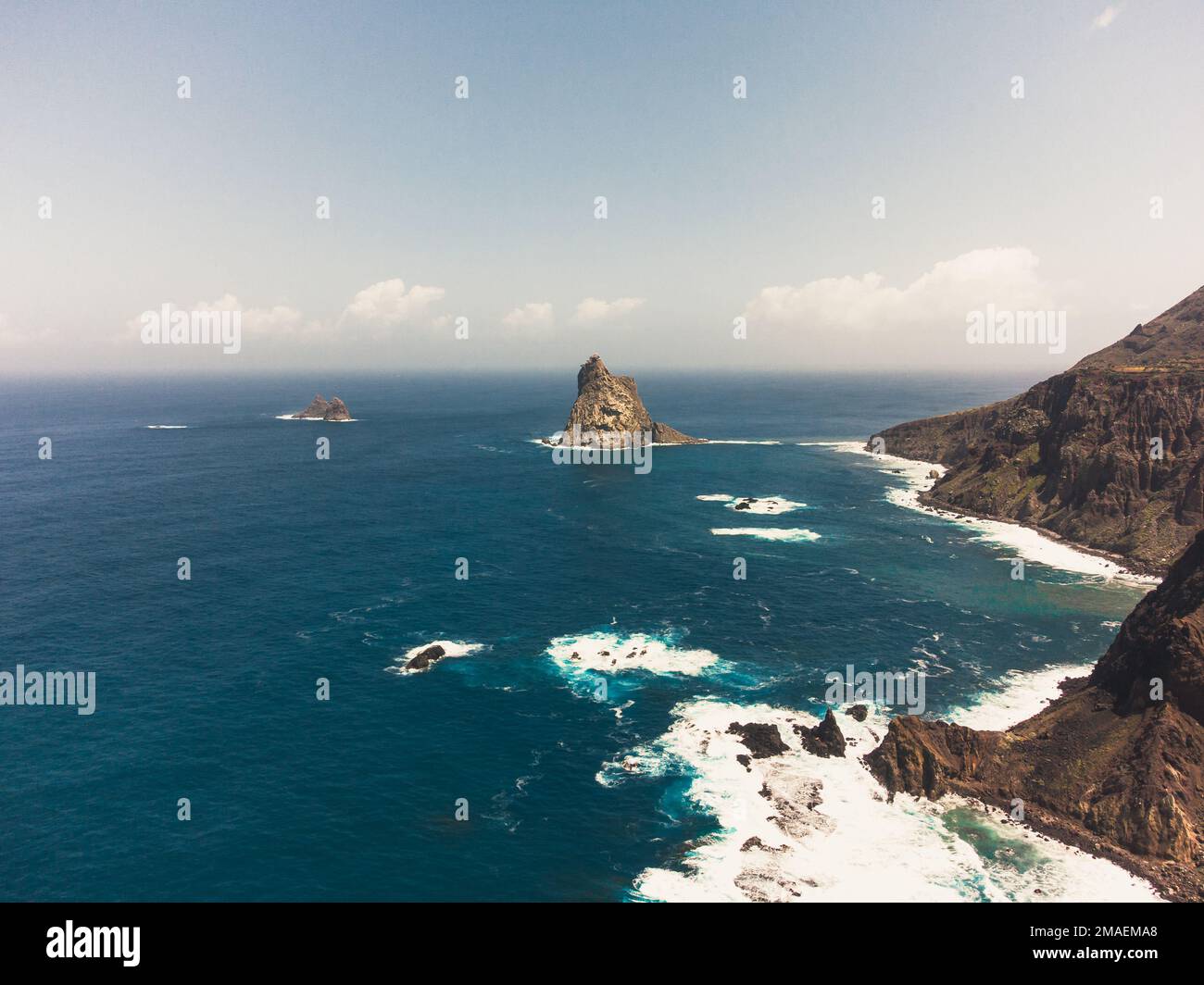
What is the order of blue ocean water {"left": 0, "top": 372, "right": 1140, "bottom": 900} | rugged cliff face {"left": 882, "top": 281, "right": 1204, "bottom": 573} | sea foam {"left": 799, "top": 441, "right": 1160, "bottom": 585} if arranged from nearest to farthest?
1. blue ocean water {"left": 0, "top": 372, "right": 1140, "bottom": 900}
2. sea foam {"left": 799, "top": 441, "right": 1160, "bottom": 585}
3. rugged cliff face {"left": 882, "top": 281, "right": 1204, "bottom": 573}

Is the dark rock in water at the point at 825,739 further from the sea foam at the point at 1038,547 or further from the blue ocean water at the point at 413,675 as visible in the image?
the sea foam at the point at 1038,547

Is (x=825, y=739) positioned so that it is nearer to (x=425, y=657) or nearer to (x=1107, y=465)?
(x=425, y=657)

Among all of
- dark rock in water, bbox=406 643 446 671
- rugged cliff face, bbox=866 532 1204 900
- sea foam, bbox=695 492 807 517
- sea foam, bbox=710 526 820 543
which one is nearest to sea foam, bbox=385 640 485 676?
dark rock in water, bbox=406 643 446 671

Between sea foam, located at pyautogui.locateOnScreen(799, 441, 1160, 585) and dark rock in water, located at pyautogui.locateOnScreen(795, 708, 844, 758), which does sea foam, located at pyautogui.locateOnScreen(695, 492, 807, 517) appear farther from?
dark rock in water, located at pyautogui.locateOnScreen(795, 708, 844, 758)

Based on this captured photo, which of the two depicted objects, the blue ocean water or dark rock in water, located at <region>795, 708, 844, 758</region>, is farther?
dark rock in water, located at <region>795, 708, 844, 758</region>

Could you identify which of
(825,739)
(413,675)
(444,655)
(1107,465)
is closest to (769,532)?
(1107,465)

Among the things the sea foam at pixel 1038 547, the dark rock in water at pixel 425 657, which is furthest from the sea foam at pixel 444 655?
the sea foam at pixel 1038 547

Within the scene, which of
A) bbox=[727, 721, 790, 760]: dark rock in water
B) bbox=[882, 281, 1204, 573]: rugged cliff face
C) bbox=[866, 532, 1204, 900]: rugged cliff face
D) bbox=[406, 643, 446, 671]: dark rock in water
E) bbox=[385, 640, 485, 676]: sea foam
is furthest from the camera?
bbox=[882, 281, 1204, 573]: rugged cliff face

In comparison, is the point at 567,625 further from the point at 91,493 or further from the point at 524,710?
the point at 91,493
